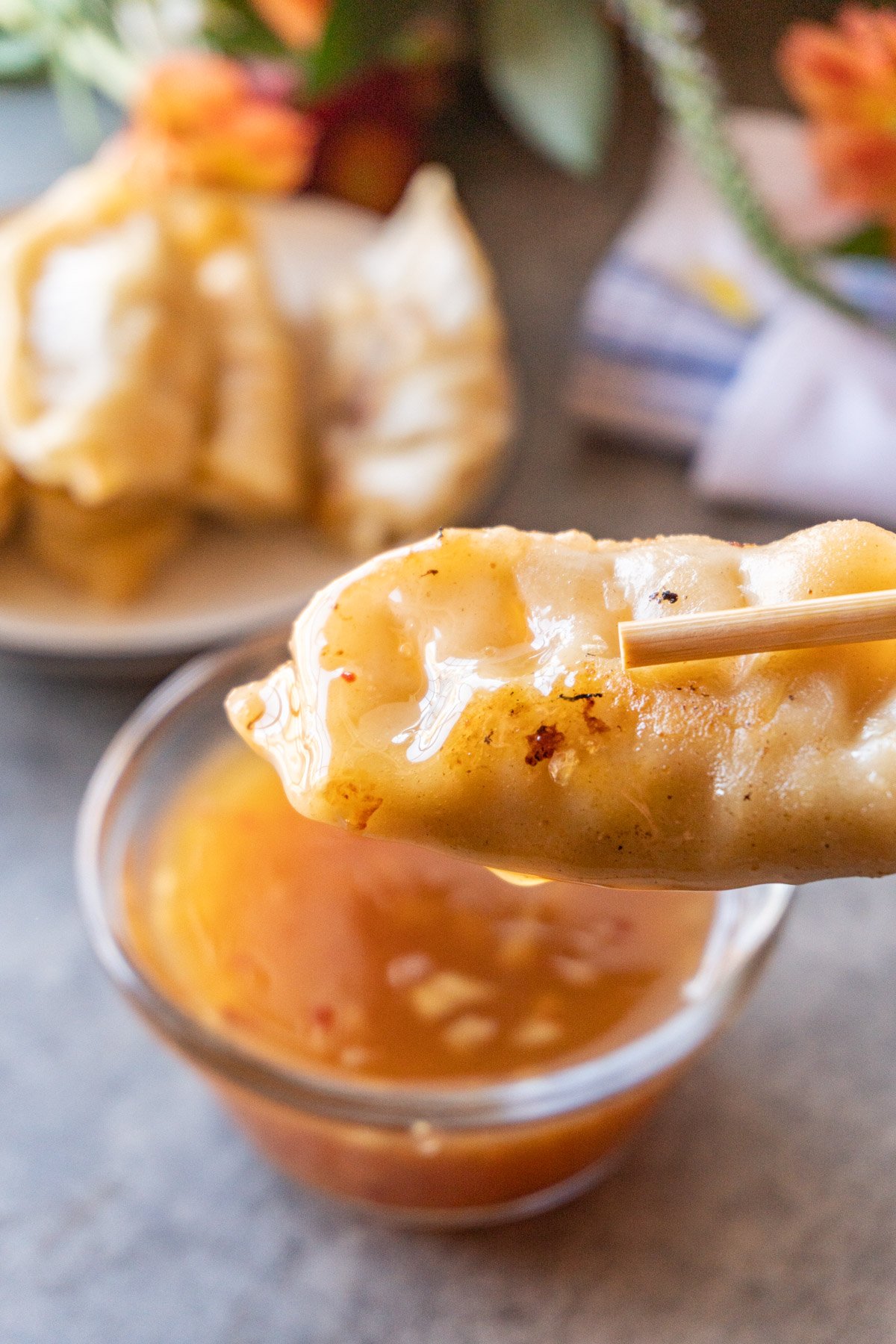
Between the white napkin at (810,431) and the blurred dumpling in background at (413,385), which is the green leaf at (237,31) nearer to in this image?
the blurred dumpling in background at (413,385)

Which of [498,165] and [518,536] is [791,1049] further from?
[498,165]

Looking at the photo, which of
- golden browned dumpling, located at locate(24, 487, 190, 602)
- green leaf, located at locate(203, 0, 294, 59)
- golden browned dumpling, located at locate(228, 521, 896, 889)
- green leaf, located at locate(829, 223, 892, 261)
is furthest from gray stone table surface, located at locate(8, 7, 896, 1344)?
green leaf, located at locate(203, 0, 294, 59)

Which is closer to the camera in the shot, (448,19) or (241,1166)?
(241,1166)

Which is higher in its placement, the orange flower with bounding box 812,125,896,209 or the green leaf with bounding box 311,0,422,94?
the green leaf with bounding box 311,0,422,94

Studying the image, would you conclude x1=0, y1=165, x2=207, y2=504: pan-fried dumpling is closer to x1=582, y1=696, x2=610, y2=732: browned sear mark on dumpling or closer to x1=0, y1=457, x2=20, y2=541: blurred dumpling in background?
x1=0, y1=457, x2=20, y2=541: blurred dumpling in background

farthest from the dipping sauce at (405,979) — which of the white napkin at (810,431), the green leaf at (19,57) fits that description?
the green leaf at (19,57)

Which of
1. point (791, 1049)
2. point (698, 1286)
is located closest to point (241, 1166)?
point (698, 1286)

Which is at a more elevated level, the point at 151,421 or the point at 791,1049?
the point at 151,421

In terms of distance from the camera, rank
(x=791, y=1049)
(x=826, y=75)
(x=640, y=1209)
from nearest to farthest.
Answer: (x=640, y=1209)
(x=791, y=1049)
(x=826, y=75)

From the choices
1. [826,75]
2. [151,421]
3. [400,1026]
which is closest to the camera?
[400,1026]
